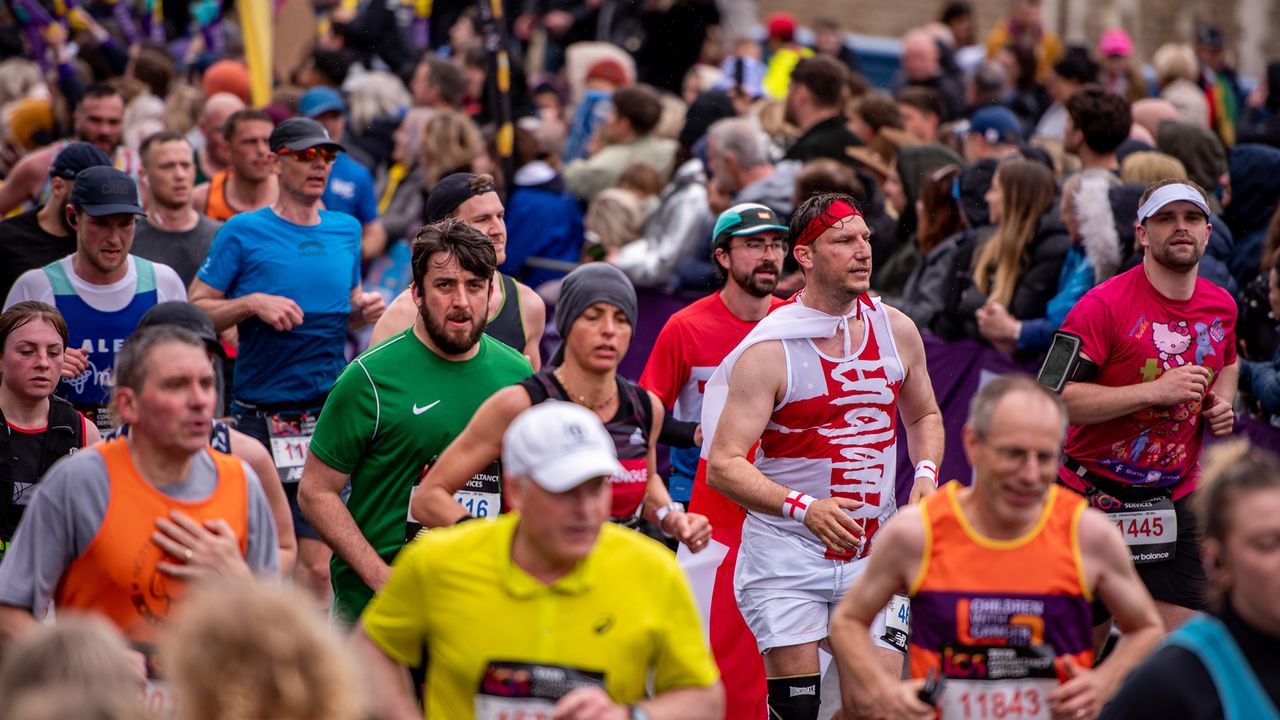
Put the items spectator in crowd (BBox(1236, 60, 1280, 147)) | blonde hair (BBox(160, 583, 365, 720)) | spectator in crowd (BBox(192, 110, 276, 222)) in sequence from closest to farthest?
blonde hair (BBox(160, 583, 365, 720))
spectator in crowd (BBox(192, 110, 276, 222))
spectator in crowd (BBox(1236, 60, 1280, 147))

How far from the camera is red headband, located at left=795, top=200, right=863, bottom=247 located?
6.64 meters

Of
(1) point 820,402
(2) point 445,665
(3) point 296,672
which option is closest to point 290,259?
(1) point 820,402

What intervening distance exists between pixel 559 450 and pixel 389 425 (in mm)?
2008

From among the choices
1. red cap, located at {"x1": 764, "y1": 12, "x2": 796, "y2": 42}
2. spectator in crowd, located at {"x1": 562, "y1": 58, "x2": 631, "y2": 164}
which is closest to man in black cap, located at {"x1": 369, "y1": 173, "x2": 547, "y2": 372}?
spectator in crowd, located at {"x1": 562, "y1": 58, "x2": 631, "y2": 164}

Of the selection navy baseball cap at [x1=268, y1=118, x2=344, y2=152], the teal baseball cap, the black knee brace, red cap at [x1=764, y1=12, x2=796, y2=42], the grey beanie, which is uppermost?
red cap at [x1=764, y1=12, x2=796, y2=42]

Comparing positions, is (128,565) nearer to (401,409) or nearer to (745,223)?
(401,409)

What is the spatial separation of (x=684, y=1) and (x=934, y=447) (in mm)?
11366

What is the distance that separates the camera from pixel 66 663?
3.21 m

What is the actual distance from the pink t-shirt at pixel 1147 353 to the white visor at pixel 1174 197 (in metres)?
0.29

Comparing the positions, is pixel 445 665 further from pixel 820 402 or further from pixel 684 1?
pixel 684 1

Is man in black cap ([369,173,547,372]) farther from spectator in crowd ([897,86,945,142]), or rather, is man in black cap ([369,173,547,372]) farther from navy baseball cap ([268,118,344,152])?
spectator in crowd ([897,86,945,142])

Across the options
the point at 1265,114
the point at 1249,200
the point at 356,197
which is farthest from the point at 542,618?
the point at 1265,114

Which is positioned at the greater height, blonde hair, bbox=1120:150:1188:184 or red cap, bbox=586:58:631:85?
red cap, bbox=586:58:631:85

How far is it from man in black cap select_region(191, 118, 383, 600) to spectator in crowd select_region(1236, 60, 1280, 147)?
6410 mm
